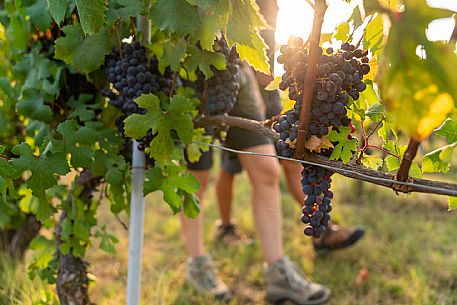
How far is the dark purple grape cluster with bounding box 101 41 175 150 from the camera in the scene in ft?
5.55

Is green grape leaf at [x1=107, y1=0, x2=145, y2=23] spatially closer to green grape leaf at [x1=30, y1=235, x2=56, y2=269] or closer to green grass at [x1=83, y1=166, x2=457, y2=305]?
green grape leaf at [x1=30, y1=235, x2=56, y2=269]

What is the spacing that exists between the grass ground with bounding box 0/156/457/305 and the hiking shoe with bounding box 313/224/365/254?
56 mm

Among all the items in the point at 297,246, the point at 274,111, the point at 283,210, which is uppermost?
the point at 274,111

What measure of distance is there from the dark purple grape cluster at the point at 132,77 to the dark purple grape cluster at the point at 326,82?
512 millimetres

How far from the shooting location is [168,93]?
1.82 m

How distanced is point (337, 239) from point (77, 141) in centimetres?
217

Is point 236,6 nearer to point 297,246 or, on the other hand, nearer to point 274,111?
point 274,111

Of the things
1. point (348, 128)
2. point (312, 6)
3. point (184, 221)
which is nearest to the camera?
point (312, 6)

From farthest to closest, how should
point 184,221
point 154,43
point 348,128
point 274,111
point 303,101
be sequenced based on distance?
point 184,221 → point 274,111 → point 154,43 → point 348,128 → point 303,101

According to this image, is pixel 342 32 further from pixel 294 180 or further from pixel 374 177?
pixel 294 180

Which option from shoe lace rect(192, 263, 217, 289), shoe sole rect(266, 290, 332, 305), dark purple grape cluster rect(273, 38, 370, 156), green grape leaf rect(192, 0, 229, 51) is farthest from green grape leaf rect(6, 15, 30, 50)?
shoe sole rect(266, 290, 332, 305)

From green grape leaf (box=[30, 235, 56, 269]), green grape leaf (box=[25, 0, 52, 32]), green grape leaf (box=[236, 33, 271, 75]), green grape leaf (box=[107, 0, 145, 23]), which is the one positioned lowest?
green grape leaf (box=[30, 235, 56, 269])

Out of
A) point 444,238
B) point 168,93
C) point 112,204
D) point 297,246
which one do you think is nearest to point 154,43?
point 168,93

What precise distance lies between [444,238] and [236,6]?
299 cm
